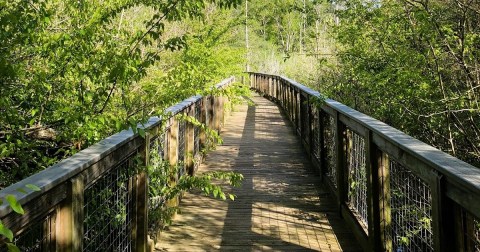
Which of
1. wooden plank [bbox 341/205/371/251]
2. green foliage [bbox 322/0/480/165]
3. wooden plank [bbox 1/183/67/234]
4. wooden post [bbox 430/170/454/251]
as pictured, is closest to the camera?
wooden plank [bbox 1/183/67/234]

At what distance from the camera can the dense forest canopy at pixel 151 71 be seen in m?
3.51

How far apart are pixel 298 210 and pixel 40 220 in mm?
3374

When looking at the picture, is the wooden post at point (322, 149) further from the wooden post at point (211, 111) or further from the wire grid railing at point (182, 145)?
the wooden post at point (211, 111)

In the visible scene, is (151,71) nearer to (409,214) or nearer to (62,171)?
(409,214)

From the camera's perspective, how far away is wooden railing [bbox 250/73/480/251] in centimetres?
194

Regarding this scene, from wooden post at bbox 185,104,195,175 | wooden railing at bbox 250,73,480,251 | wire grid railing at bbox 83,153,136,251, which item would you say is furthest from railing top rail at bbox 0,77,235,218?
wooden post at bbox 185,104,195,175

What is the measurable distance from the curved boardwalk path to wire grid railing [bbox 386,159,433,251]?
55cm

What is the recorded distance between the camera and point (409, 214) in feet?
10.4

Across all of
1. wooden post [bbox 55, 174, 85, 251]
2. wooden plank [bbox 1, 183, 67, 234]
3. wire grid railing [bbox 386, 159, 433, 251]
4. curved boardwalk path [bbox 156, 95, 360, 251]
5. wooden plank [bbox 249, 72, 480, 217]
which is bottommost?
curved boardwalk path [bbox 156, 95, 360, 251]

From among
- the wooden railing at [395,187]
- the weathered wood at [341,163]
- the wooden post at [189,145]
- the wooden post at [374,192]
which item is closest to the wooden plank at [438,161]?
the wooden railing at [395,187]

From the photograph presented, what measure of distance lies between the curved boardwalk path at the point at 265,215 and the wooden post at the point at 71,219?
74.0 inches

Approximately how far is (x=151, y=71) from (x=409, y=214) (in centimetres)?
588

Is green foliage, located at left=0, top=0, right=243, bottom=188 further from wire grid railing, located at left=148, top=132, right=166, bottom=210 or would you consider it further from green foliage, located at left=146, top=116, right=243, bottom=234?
green foliage, located at left=146, top=116, right=243, bottom=234

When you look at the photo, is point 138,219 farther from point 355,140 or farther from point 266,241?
point 355,140
